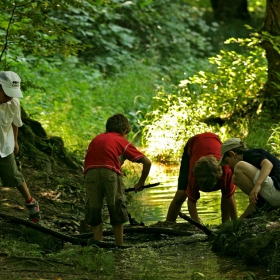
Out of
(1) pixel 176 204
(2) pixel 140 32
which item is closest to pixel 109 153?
(1) pixel 176 204

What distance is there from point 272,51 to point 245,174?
9.06m

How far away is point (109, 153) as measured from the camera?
7.53 m

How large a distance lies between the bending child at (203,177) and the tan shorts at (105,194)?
0.97 metres

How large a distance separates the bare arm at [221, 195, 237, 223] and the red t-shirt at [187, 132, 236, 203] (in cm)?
8

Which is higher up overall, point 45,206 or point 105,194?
point 105,194

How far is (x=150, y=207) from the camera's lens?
10812 millimetres

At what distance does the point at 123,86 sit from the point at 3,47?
1251 centimetres

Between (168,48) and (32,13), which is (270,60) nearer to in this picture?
(32,13)

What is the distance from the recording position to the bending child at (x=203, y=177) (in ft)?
26.4

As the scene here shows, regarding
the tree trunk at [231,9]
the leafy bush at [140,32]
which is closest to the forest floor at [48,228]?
the leafy bush at [140,32]

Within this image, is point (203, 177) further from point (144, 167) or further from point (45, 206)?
point (45, 206)

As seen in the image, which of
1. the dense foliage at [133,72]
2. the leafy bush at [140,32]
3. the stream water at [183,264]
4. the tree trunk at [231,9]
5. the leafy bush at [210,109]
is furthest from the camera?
the tree trunk at [231,9]

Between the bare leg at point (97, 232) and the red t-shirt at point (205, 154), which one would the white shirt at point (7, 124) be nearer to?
the bare leg at point (97, 232)

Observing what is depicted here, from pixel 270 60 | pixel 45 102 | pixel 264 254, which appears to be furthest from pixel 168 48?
pixel 264 254
